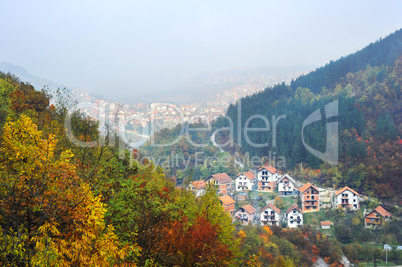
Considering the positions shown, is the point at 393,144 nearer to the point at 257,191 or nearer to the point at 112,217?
the point at 257,191

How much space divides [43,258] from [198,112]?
49.3 meters

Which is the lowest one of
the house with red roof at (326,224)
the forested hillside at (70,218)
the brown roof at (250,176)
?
the house with red roof at (326,224)

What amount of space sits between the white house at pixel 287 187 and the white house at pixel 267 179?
126 cm

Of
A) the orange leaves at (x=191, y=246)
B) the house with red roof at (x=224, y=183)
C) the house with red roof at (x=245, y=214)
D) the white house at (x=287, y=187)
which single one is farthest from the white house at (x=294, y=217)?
the orange leaves at (x=191, y=246)

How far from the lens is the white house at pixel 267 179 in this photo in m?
26.2

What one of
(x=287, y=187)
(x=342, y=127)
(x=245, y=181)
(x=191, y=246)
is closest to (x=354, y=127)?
(x=342, y=127)

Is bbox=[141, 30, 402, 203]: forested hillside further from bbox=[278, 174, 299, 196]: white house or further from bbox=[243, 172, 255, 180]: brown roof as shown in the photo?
bbox=[243, 172, 255, 180]: brown roof

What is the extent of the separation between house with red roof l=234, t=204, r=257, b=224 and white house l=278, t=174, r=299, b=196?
478 cm

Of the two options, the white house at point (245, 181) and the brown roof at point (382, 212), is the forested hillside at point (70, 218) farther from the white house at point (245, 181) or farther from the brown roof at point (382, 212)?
the white house at point (245, 181)

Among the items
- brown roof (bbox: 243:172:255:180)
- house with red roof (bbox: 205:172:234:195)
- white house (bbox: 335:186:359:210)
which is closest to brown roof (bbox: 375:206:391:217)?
white house (bbox: 335:186:359:210)

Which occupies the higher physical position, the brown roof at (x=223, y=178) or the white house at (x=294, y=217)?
the brown roof at (x=223, y=178)

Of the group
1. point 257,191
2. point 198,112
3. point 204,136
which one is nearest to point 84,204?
point 257,191

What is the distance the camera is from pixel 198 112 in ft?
166

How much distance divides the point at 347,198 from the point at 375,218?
244 cm
